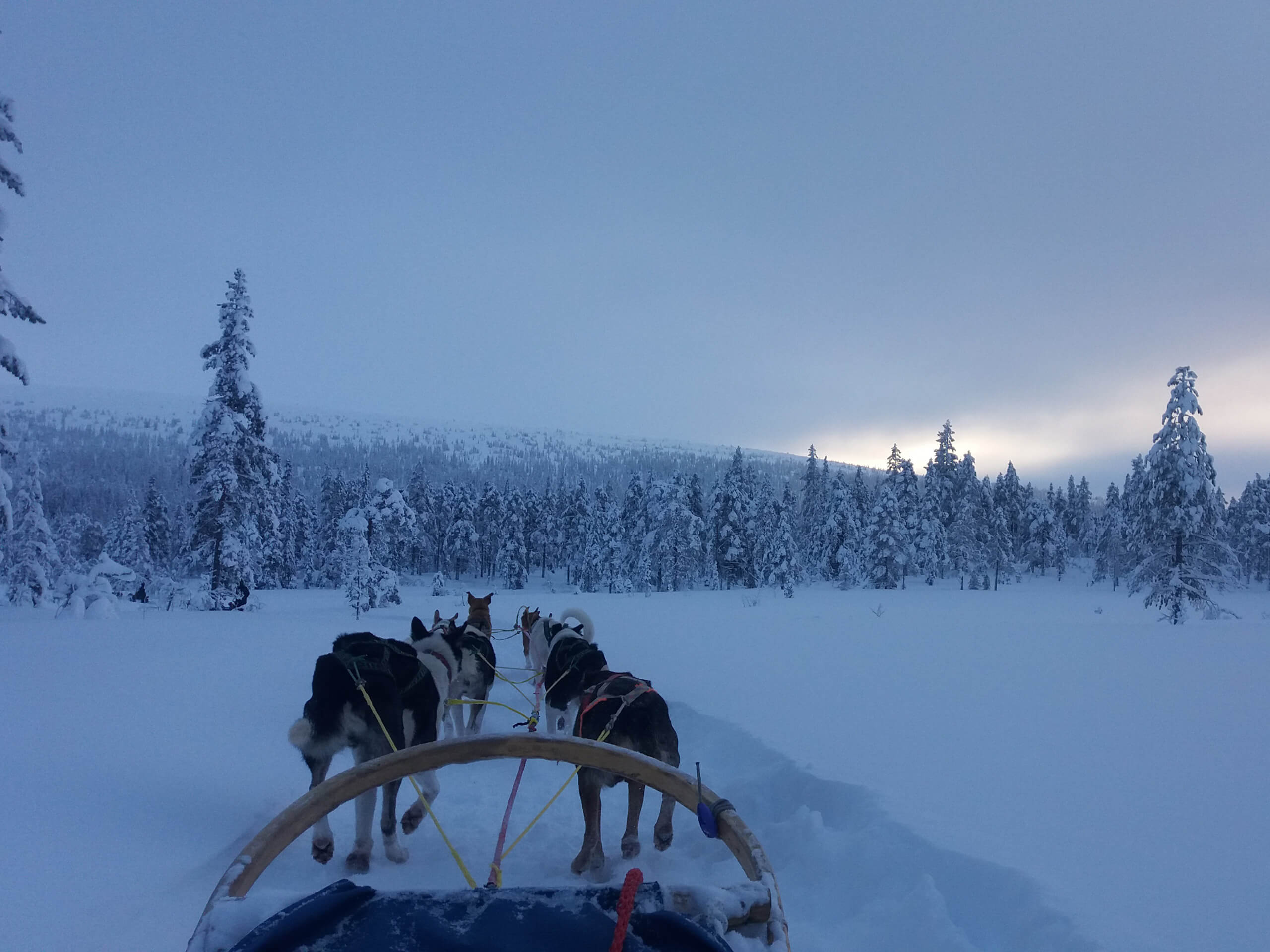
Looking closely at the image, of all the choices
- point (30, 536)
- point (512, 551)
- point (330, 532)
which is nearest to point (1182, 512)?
point (30, 536)

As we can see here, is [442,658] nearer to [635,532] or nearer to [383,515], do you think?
[383,515]

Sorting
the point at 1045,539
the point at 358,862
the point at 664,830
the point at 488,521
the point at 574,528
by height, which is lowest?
the point at 488,521

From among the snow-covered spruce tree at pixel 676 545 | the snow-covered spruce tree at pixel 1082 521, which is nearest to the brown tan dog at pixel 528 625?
the snow-covered spruce tree at pixel 676 545

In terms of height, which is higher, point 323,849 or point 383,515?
point 383,515

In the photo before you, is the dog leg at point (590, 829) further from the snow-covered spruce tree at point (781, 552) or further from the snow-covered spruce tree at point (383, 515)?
the snow-covered spruce tree at point (781, 552)

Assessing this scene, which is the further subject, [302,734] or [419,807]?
[419,807]

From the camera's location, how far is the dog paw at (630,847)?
13.7ft

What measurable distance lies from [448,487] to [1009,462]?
7170 cm

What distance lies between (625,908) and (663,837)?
282 centimetres

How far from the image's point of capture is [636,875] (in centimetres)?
179

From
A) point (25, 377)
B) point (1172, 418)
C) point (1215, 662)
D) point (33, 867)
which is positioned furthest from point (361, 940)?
point (1172, 418)

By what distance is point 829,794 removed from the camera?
15.1ft

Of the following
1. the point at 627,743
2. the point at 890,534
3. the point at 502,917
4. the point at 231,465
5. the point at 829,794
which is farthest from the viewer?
the point at 890,534

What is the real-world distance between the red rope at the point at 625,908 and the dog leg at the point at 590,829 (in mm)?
2080
